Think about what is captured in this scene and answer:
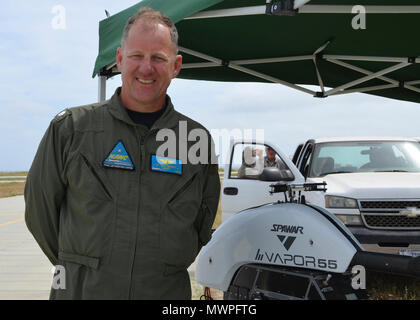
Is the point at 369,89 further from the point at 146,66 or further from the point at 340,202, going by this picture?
the point at 146,66

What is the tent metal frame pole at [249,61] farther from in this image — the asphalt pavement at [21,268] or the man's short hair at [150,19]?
the man's short hair at [150,19]

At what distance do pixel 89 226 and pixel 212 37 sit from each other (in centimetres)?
379

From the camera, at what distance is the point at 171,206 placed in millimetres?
2090

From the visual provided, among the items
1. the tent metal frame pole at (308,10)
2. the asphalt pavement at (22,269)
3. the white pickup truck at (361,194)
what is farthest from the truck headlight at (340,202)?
the tent metal frame pole at (308,10)

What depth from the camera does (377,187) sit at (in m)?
6.28

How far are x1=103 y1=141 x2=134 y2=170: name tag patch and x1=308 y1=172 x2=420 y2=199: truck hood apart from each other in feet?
15.4

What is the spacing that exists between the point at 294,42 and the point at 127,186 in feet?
14.2

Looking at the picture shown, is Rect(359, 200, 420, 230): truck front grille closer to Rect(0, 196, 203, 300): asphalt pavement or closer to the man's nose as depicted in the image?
Rect(0, 196, 203, 300): asphalt pavement

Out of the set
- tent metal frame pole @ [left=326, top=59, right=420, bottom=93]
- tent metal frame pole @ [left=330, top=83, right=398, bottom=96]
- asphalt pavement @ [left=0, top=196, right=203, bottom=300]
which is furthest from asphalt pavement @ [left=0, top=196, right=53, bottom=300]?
tent metal frame pole @ [left=330, top=83, right=398, bottom=96]

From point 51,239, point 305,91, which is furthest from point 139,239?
point 305,91

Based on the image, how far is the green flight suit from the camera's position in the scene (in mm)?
2002

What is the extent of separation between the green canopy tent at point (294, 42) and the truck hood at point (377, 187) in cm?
150
